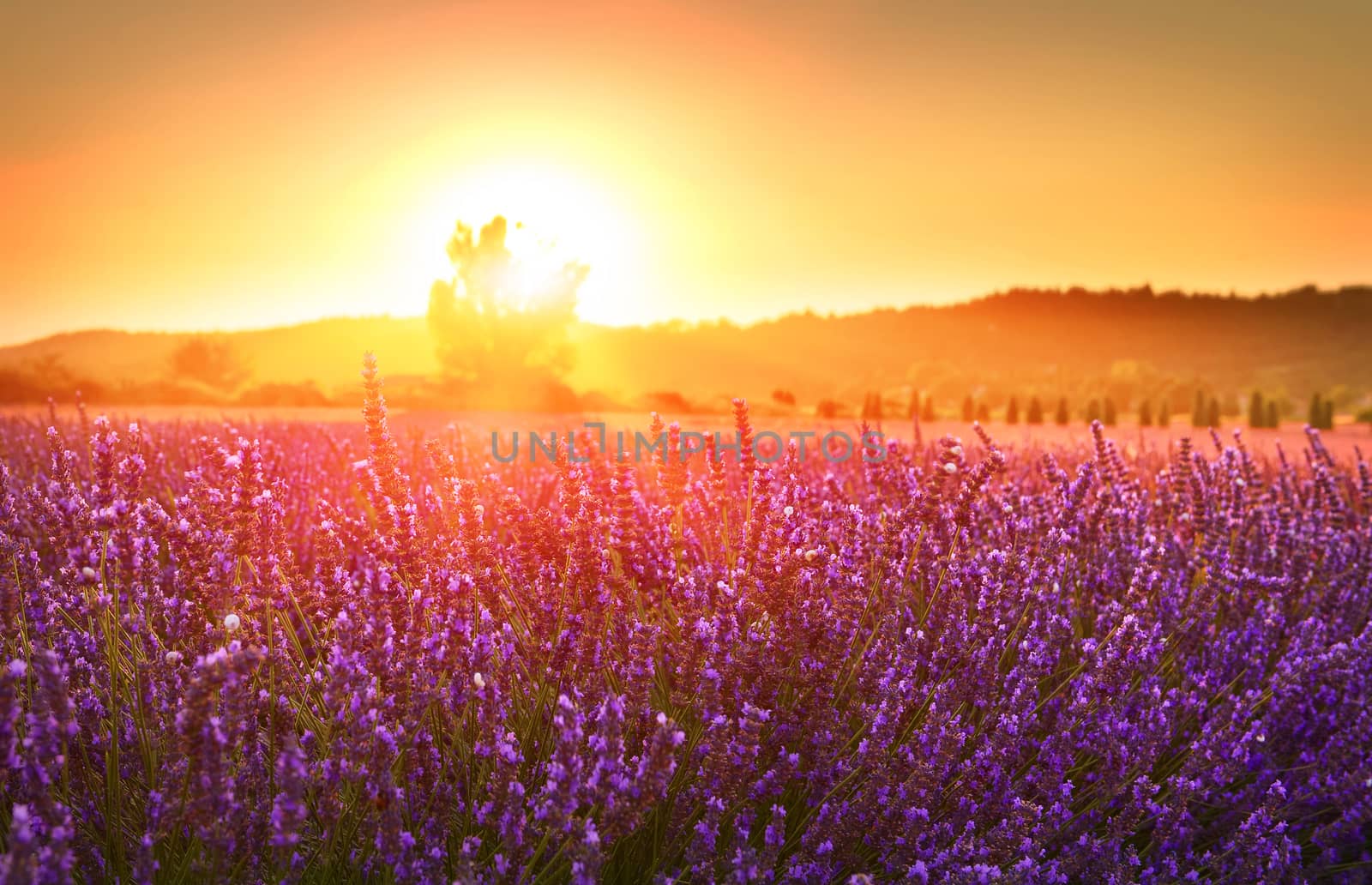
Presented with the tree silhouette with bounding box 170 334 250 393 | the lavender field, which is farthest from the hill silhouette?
the lavender field

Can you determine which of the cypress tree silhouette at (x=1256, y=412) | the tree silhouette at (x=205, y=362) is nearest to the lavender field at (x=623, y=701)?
the cypress tree silhouette at (x=1256, y=412)

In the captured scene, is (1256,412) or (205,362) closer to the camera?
(1256,412)

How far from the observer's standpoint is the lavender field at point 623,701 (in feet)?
5.16

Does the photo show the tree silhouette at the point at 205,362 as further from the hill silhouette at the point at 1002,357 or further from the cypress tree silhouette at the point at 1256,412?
the cypress tree silhouette at the point at 1256,412

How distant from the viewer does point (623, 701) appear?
1842 millimetres

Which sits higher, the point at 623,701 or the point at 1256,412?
the point at 623,701

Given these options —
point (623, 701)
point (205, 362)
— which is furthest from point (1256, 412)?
point (205, 362)

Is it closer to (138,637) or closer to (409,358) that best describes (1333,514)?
(138,637)

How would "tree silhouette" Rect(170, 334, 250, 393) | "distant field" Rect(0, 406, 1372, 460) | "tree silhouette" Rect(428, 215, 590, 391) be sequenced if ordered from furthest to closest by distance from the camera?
"tree silhouette" Rect(170, 334, 250, 393) → "tree silhouette" Rect(428, 215, 590, 391) → "distant field" Rect(0, 406, 1372, 460)

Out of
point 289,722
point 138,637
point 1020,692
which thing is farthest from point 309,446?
point 1020,692

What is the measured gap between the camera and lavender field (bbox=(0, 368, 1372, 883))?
1573 millimetres

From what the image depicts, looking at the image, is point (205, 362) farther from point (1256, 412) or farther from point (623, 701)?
point (623, 701)

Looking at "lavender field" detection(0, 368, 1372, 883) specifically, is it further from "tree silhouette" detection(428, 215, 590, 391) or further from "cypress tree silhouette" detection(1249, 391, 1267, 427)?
"tree silhouette" detection(428, 215, 590, 391)

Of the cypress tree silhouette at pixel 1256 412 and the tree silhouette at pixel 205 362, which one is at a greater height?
the tree silhouette at pixel 205 362
